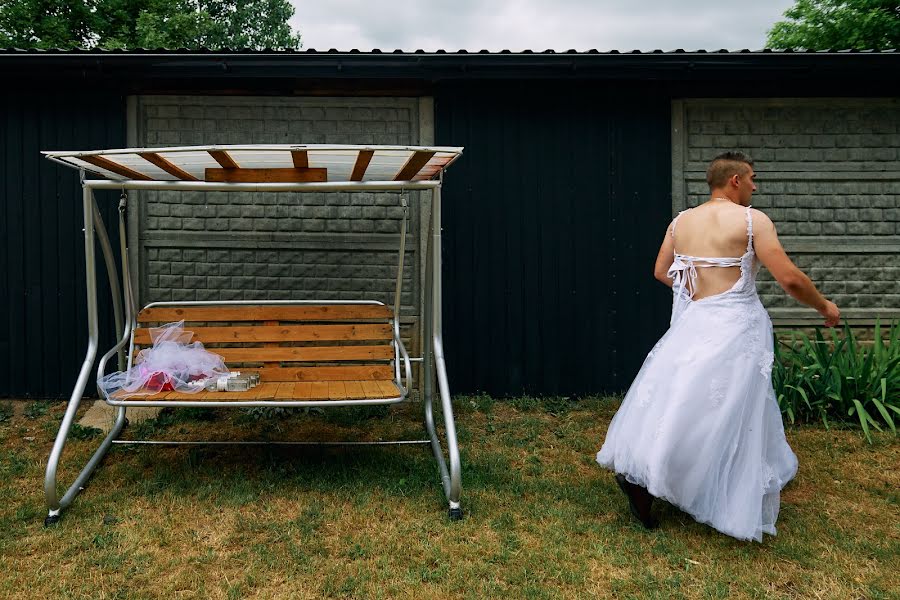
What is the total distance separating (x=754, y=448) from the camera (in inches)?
130

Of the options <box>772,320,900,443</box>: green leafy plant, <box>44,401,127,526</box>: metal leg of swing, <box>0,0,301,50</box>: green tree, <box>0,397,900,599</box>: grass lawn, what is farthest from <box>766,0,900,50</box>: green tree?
<box>44,401,127,526</box>: metal leg of swing

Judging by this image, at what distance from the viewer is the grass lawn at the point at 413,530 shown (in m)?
3.01

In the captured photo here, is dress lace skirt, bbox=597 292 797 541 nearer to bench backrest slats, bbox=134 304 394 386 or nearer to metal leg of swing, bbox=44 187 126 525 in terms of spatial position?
bench backrest slats, bbox=134 304 394 386

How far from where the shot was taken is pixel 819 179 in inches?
239

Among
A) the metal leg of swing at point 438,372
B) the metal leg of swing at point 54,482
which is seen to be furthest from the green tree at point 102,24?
the metal leg of swing at point 54,482

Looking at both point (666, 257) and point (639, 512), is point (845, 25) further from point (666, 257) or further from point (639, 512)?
point (639, 512)

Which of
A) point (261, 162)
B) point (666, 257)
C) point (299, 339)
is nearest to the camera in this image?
point (666, 257)

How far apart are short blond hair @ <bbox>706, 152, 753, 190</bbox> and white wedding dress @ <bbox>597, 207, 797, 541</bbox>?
11.4 inches

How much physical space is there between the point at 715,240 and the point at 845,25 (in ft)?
73.5

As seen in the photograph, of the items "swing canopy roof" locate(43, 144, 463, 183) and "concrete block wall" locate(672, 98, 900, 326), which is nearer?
"swing canopy roof" locate(43, 144, 463, 183)

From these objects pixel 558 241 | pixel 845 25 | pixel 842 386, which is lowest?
pixel 842 386

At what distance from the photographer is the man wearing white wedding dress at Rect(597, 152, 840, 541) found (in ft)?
10.8

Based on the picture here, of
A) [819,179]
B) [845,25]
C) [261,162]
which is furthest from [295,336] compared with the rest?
[845,25]

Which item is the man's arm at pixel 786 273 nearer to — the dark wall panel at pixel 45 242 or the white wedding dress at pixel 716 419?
the white wedding dress at pixel 716 419
